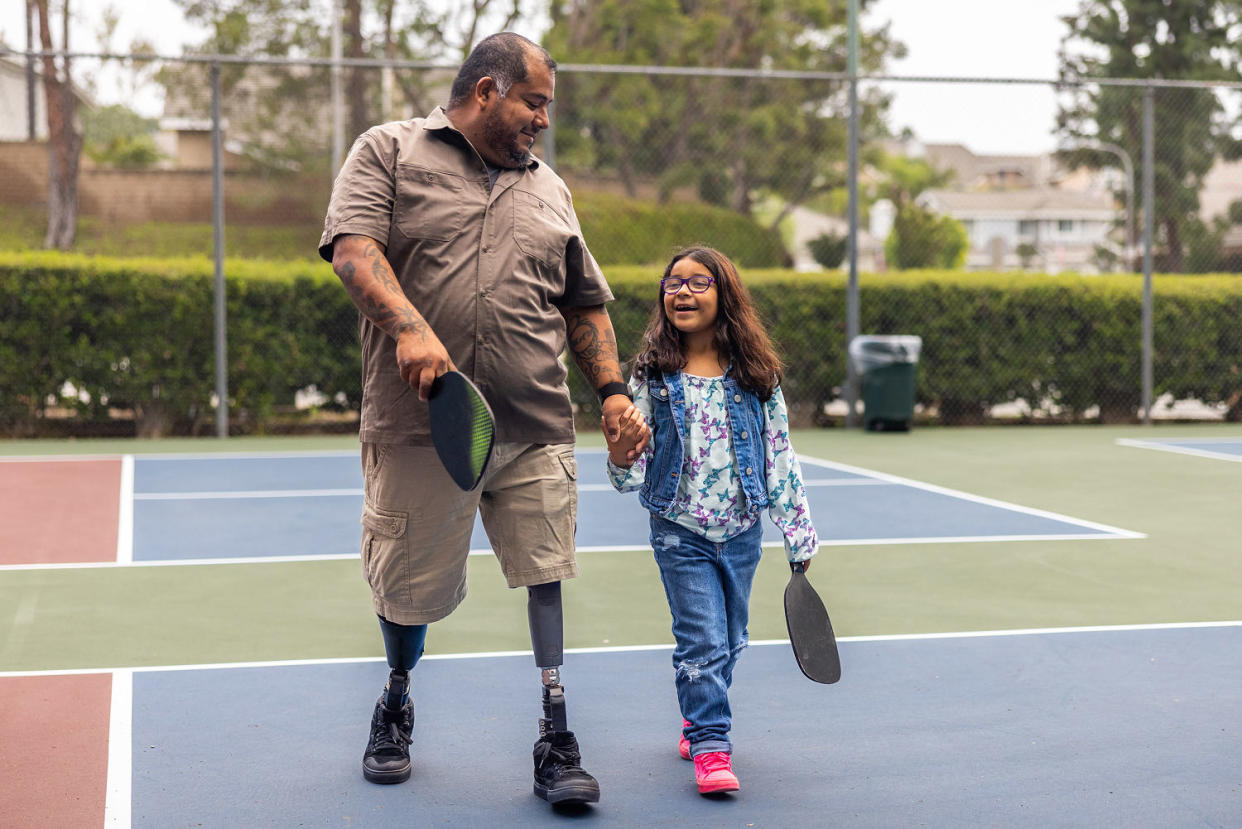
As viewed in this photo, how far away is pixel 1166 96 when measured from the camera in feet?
55.5

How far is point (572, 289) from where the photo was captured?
150 inches

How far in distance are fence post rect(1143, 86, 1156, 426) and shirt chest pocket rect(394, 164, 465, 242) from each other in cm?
1258

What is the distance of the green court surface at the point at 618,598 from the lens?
5.24m

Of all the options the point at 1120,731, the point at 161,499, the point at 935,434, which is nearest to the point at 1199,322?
the point at 935,434

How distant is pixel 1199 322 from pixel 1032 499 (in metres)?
7.29

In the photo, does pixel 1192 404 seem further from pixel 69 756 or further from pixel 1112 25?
pixel 1112 25

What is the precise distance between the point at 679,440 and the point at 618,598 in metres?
2.35

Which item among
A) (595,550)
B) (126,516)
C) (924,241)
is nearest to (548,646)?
(595,550)

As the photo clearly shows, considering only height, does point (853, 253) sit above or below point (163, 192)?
below

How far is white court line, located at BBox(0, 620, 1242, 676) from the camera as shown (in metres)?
4.82

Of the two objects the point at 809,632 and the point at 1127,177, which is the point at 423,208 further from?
the point at 1127,177

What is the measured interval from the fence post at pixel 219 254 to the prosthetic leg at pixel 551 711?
32.5 feet

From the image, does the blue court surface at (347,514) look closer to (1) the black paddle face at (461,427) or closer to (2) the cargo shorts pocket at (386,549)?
(2) the cargo shorts pocket at (386,549)

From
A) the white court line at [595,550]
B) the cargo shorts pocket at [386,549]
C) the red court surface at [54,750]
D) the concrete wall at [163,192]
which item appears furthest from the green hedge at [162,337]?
the cargo shorts pocket at [386,549]
